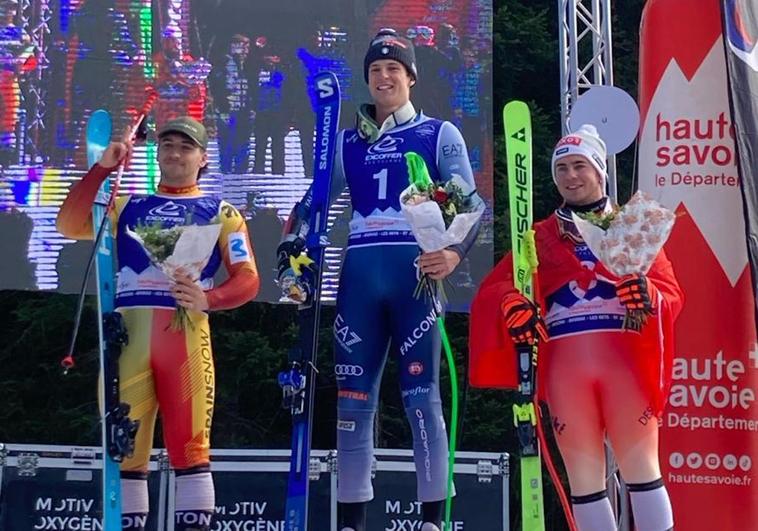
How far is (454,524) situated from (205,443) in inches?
118

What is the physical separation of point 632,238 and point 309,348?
123 centimetres

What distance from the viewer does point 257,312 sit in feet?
37.3

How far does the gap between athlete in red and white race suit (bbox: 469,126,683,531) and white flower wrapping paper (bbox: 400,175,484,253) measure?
0.26 metres

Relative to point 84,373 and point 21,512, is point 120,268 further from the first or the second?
point 84,373

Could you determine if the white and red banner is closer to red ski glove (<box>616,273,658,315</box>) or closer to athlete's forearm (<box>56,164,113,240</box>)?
red ski glove (<box>616,273,658,315</box>)

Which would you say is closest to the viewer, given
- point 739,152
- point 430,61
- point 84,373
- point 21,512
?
point 739,152

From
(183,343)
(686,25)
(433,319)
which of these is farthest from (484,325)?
(686,25)

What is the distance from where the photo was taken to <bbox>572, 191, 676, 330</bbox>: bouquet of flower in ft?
14.5

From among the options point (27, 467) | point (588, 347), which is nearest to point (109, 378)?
point (588, 347)

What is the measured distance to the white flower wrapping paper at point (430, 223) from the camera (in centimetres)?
452

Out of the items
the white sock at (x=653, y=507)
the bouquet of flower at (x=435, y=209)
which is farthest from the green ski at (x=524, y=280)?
the white sock at (x=653, y=507)

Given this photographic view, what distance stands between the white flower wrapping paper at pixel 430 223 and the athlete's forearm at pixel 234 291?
63 cm

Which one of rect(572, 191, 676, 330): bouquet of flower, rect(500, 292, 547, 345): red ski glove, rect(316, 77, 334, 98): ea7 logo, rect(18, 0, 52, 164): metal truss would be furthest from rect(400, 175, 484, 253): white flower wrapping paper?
rect(18, 0, 52, 164): metal truss

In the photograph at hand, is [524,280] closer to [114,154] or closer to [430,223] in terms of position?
[430,223]
